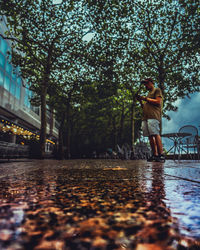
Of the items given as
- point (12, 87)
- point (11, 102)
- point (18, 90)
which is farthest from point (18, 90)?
point (11, 102)

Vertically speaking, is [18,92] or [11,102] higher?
[18,92]

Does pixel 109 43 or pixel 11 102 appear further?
pixel 11 102

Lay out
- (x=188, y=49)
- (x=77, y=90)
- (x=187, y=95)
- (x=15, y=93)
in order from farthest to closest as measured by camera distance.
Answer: (x=15, y=93) → (x=77, y=90) → (x=187, y=95) → (x=188, y=49)

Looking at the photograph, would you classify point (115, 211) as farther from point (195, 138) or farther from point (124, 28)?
point (124, 28)

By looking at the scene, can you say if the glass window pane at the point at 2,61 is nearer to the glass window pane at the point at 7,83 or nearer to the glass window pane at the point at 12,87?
the glass window pane at the point at 7,83

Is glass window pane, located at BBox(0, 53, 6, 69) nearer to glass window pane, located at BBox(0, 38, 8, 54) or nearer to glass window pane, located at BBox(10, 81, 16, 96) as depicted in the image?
glass window pane, located at BBox(0, 38, 8, 54)

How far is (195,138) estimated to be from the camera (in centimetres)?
1118

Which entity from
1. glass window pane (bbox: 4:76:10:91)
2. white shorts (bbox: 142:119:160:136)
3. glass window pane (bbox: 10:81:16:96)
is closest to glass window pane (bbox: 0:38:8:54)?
glass window pane (bbox: 4:76:10:91)

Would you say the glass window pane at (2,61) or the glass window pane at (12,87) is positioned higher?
the glass window pane at (2,61)

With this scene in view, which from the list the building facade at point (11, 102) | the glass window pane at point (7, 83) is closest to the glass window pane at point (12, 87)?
the building facade at point (11, 102)

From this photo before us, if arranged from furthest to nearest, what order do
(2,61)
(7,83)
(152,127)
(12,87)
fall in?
(12,87), (7,83), (2,61), (152,127)

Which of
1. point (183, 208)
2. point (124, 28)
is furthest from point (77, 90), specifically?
point (183, 208)

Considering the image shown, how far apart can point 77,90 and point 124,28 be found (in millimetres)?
9207

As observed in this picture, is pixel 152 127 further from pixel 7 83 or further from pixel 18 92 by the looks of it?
pixel 18 92
